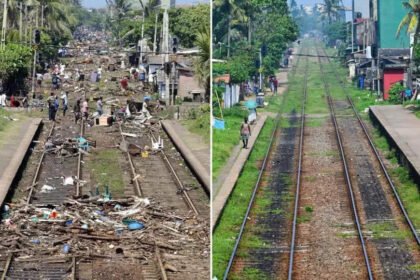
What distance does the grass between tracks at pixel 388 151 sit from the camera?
856cm

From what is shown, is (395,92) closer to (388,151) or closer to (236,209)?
(388,151)

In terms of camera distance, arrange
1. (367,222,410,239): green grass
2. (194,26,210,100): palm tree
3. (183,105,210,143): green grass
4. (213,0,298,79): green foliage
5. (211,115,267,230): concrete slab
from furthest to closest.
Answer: (183,105,210,143): green grass, (194,26,210,100): palm tree, (213,0,298,79): green foliage, (211,115,267,230): concrete slab, (367,222,410,239): green grass

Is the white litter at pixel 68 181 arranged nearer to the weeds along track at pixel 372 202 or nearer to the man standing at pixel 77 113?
the weeds along track at pixel 372 202

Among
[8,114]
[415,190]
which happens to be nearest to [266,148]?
[415,190]

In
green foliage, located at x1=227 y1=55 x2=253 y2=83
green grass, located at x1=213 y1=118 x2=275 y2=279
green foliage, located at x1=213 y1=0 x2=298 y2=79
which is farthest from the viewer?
green foliage, located at x1=227 y1=55 x2=253 y2=83

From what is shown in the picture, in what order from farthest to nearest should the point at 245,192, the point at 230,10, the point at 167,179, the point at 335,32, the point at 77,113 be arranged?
the point at 77,113 → the point at 335,32 → the point at 167,179 → the point at 245,192 → the point at 230,10

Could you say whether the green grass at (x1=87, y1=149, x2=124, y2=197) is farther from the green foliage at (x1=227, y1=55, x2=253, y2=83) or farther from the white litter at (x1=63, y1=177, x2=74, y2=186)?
the green foliage at (x1=227, y1=55, x2=253, y2=83)

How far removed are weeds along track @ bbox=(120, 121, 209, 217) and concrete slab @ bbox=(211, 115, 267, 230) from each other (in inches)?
11.3

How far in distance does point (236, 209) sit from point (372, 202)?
1307mm

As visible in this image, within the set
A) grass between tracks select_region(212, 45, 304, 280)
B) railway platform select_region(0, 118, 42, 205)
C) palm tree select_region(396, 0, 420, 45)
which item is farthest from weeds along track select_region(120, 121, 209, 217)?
palm tree select_region(396, 0, 420, 45)

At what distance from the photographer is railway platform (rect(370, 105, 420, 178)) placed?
35.0ft

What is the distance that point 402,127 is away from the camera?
41.8 ft

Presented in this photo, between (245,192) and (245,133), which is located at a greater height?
(245,133)

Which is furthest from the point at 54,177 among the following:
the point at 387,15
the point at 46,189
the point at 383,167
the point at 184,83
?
the point at 184,83
